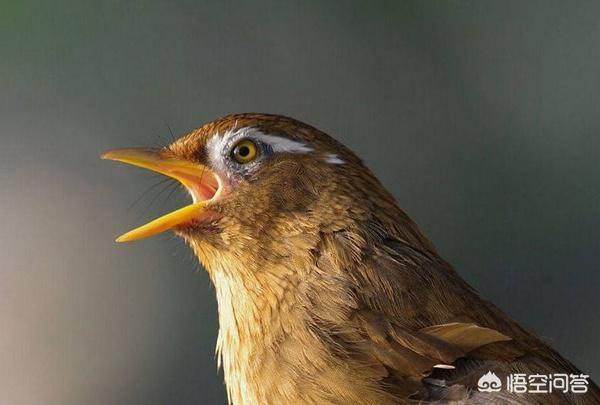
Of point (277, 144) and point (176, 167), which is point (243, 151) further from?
point (176, 167)

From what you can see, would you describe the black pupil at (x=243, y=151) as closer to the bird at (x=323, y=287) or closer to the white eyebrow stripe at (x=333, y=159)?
the bird at (x=323, y=287)

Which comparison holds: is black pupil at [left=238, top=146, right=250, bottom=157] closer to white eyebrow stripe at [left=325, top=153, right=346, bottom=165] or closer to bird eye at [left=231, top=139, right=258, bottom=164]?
bird eye at [left=231, top=139, right=258, bottom=164]

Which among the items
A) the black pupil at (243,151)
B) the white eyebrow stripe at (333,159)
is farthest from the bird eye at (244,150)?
the white eyebrow stripe at (333,159)

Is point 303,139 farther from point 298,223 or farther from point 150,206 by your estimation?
point 150,206

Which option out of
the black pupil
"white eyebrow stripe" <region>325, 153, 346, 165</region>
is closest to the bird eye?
the black pupil

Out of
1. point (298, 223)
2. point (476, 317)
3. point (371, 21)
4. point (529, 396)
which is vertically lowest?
point (529, 396)

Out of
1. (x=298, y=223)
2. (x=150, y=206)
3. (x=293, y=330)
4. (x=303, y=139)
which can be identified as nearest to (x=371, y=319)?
(x=293, y=330)
